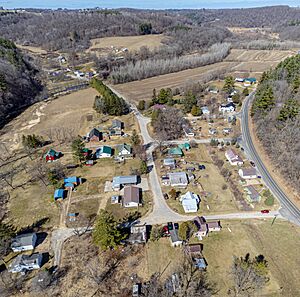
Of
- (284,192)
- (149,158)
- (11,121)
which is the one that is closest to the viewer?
(284,192)

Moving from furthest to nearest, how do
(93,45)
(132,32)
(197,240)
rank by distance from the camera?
(132,32), (93,45), (197,240)

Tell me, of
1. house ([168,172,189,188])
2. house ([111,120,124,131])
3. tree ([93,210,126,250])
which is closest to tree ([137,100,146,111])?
house ([111,120,124,131])

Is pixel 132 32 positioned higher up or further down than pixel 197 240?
higher up

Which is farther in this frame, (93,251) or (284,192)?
(284,192)

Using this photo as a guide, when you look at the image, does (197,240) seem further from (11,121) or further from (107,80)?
(107,80)

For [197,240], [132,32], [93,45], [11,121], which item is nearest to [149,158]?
[197,240]
